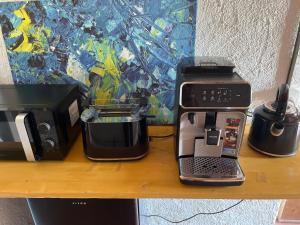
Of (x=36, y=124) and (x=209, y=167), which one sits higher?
(x=36, y=124)

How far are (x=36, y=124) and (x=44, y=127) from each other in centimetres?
3

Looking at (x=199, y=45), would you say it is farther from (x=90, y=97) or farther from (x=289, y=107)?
(x=90, y=97)

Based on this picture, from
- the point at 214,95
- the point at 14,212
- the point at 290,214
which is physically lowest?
the point at 290,214

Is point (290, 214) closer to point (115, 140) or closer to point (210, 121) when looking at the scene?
point (210, 121)

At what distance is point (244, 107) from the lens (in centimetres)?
71

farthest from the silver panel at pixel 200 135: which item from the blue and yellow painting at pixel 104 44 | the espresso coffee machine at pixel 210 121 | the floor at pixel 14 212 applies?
the floor at pixel 14 212

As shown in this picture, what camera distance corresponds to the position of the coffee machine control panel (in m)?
0.69

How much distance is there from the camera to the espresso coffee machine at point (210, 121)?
699 millimetres

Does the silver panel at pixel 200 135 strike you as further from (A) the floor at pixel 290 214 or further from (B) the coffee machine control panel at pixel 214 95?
(A) the floor at pixel 290 214

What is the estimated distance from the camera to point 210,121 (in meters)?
0.77

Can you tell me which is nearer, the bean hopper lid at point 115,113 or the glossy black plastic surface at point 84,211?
the bean hopper lid at point 115,113

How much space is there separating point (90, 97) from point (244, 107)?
685 millimetres

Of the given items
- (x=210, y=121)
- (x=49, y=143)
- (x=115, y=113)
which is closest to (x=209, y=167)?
(x=210, y=121)

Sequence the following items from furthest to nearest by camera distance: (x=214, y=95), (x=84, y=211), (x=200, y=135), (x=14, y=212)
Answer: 1. (x=14, y=212)
2. (x=84, y=211)
3. (x=200, y=135)
4. (x=214, y=95)
